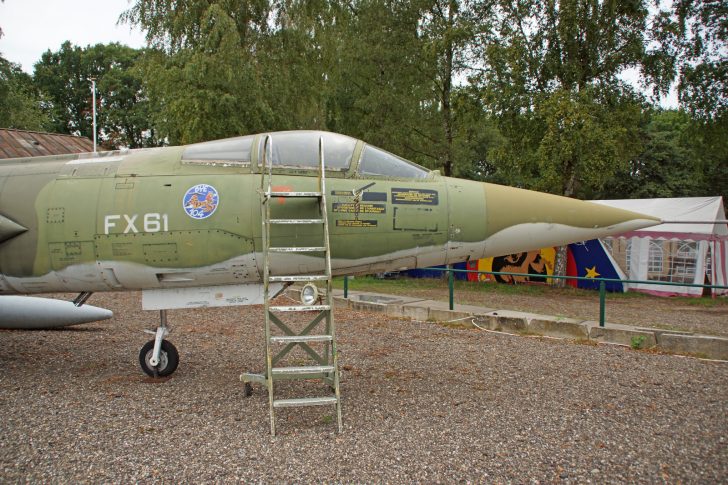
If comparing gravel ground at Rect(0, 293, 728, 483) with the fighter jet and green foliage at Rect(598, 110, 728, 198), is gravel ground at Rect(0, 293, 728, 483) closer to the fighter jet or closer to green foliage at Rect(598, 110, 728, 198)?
the fighter jet

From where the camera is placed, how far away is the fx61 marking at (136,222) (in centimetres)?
591

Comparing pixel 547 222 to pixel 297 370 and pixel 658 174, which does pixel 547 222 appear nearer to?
pixel 297 370

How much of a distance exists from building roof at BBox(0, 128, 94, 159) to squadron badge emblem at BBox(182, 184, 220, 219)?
17.6 m

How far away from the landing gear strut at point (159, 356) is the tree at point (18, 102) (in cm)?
1700

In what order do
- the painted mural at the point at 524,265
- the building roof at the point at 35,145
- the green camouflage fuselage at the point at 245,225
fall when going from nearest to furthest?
the green camouflage fuselage at the point at 245,225, the painted mural at the point at 524,265, the building roof at the point at 35,145

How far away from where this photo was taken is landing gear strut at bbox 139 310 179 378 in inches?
264

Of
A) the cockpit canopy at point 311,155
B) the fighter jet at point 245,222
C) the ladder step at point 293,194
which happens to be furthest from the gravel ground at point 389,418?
the cockpit canopy at point 311,155

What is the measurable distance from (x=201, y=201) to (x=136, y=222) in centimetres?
80

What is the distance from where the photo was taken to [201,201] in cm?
589

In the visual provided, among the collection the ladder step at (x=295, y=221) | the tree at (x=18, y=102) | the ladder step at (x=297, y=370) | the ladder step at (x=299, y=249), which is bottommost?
the ladder step at (x=297, y=370)

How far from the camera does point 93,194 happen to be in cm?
615

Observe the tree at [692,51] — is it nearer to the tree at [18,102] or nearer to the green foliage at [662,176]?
the green foliage at [662,176]

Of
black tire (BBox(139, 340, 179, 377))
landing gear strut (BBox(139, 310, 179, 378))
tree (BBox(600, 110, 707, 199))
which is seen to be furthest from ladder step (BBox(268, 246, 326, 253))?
tree (BBox(600, 110, 707, 199))

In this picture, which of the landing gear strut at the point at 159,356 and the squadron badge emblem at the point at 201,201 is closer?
the squadron badge emblem at the point at 201,201
